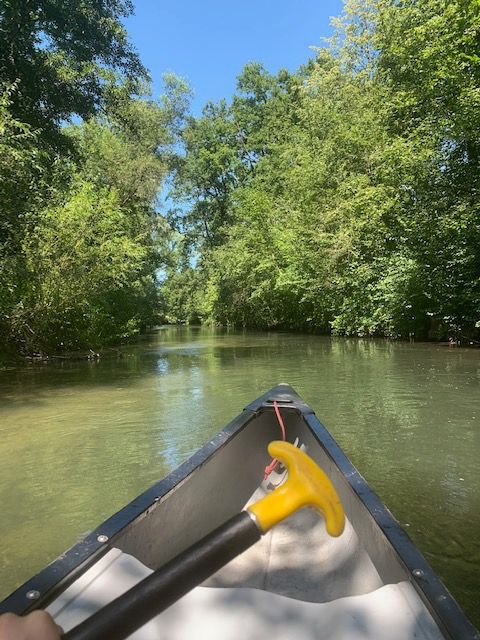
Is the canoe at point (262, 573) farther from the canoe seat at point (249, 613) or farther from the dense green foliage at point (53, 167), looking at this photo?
the dense green foliage at point (53, 167)

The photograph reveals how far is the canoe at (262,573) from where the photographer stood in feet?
4.80

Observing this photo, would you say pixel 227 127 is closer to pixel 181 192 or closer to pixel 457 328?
pixel 181 192

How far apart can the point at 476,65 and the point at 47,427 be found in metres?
13.5

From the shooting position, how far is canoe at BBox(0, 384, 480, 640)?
146 cm

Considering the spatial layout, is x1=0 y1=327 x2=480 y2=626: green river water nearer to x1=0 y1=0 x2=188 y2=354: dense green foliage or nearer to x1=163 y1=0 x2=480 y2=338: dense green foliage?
x1=0 y1=0 x2=188 y2=354: dense green foliage

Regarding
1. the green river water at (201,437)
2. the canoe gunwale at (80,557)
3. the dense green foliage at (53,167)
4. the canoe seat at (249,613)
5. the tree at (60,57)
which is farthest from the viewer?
the tree at (60,57)

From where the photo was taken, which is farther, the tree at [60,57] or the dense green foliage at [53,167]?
the tree at [60,57]

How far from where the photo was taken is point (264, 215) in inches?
1169

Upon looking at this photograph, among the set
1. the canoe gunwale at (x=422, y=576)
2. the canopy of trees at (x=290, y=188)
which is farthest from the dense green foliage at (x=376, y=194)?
the canoe gunwale at (x=422, y=576)

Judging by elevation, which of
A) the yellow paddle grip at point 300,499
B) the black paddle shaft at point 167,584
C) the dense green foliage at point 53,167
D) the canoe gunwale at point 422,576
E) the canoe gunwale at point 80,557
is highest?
the dense green foliage at point 53,167

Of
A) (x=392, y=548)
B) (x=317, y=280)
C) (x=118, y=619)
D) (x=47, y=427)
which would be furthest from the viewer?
(x=317, y=280)

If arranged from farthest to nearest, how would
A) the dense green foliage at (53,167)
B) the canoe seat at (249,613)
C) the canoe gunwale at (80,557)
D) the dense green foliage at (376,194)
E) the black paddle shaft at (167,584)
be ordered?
the dense green foliage at (376,194) < the dense green foliage at (53,167) < the canoe seat at (249,613) < the canoe gunwale at (80,557) < the black paddle shaft at (167,584)

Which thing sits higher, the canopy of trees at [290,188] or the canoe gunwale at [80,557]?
the canopy of trees at [290,188]

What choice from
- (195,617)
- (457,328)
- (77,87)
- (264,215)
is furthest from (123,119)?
(264,215)
